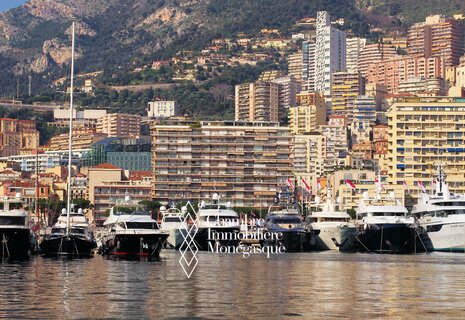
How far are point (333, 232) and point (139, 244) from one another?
35.0m

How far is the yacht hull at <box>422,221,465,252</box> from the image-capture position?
14250 centimetres

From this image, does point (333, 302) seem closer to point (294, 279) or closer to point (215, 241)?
point (294, 279)

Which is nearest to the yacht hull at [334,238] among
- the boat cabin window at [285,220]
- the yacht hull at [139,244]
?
the boat cabin window at [285,220]

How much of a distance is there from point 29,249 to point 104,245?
7547mm

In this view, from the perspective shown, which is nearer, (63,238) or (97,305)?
(97,305)

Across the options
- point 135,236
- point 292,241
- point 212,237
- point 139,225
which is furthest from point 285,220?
Answer: point 135,236

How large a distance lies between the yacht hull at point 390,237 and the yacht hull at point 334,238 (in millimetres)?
4864

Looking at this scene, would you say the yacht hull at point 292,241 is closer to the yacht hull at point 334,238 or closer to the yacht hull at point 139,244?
the yacht hull at point 334,238

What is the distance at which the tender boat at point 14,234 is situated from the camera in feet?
372

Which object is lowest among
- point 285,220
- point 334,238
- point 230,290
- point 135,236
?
point 230,290

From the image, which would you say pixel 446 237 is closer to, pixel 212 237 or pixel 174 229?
pixel 212 237

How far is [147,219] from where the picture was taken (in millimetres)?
120312

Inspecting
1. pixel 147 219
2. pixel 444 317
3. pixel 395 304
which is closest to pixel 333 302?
pixel 395 304

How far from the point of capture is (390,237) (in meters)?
140
